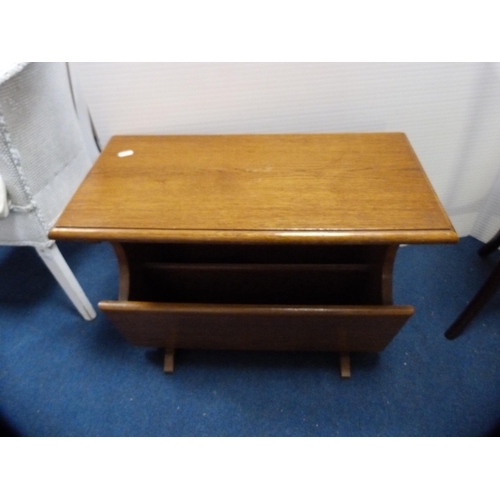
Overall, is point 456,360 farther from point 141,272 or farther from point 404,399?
point 141,272

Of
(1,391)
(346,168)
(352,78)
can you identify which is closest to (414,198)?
(346,168)

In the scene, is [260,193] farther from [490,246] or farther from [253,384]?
[490,246]

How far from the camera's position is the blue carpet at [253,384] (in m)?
0.74

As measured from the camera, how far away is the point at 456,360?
0.82 m

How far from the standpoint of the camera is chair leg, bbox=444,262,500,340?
73cm

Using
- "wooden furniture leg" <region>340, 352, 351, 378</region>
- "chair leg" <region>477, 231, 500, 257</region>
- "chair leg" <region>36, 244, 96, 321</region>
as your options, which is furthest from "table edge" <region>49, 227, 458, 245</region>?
"chair leg" <region>477, 231, 500, 257</region>

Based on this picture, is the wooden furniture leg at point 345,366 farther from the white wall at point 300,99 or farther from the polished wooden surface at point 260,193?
the white wall at point 300,99

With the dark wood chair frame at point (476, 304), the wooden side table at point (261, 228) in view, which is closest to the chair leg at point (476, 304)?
the dark wood chair frame at point (476, 304)

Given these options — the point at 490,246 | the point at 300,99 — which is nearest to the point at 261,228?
the point at 300,99

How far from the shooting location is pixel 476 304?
79cm

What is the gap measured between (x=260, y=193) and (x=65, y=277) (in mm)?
556

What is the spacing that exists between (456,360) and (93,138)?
1.15 meters

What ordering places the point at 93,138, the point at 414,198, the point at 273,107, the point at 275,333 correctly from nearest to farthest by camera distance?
the point at 414,198 → the point at 275,333 → the point at 273,107 → the point at 93,138

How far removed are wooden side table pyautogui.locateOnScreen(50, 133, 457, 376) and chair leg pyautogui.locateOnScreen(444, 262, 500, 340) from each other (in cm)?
28
